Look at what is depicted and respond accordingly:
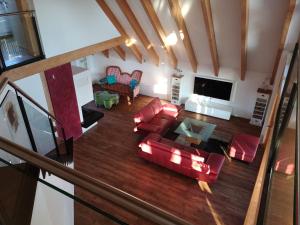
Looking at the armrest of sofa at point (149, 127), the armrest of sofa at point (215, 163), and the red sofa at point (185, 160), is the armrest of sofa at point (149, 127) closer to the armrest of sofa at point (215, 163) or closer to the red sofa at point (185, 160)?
the red sofa at point (185, 160)

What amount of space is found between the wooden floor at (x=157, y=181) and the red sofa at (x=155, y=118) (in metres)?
0.55

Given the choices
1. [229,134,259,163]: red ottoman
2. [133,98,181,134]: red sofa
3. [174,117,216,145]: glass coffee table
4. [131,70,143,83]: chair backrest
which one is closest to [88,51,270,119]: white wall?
[131,70,143,83]: chair backrest

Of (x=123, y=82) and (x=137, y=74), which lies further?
(x=123, y=82)

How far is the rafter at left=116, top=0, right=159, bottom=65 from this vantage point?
6.68 m

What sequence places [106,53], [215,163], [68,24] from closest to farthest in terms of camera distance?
[215,163], [68,24], [106,53]

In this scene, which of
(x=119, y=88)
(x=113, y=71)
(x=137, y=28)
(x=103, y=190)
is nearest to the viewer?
(x=103, y=190)

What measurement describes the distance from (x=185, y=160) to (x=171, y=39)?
13.4 feet

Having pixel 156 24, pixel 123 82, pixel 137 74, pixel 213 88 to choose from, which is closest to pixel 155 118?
pixel 213 88

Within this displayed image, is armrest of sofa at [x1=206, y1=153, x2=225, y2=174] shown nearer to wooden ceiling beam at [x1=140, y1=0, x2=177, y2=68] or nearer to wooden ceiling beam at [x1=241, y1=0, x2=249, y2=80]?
wooden ceiling beam at [x1=241, y1=0, x2=249, y2=80]

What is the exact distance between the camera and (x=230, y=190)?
5.76 meters

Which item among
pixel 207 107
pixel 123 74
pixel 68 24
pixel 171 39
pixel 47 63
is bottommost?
pixel 207 107

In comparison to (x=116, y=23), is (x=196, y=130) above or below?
below

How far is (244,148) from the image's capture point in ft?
21.4

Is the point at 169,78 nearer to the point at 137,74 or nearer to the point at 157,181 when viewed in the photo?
the point at 137,74
